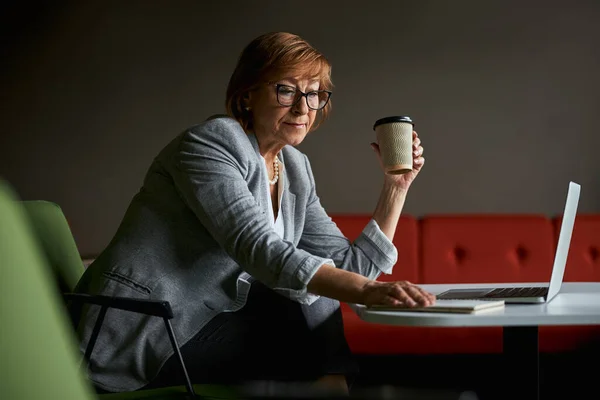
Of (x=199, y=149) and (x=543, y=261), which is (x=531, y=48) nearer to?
(x=543, y=261)

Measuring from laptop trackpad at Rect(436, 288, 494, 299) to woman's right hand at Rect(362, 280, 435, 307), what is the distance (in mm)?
202

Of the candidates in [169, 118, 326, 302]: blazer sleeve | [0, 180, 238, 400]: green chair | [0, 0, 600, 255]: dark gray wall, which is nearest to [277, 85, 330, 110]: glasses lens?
[169, 118, 326, 302]: blazer sleeve

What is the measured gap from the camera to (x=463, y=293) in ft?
4.87

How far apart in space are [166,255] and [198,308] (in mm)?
123

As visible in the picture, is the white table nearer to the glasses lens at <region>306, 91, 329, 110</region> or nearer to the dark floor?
the glasses lens at <region>306, 91, 329, 110</region>

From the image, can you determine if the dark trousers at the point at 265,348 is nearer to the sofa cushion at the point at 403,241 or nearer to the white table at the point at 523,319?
the white table at the point at 523,319

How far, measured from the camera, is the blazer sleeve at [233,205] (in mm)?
1344

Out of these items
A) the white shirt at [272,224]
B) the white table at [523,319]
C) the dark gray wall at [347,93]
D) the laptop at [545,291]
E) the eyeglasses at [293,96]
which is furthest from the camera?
the dark gray wall at [347,93]

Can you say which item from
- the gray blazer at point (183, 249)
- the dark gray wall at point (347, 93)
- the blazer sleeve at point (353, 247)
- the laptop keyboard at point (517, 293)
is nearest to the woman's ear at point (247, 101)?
the gray blazer at point (183, 249)

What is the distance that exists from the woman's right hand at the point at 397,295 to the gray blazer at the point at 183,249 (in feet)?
0.73

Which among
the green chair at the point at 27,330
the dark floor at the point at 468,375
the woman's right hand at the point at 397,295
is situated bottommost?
the dark floor at the point at 468,375

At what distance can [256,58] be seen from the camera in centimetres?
169

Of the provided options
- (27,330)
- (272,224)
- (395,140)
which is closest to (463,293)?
(395,140)

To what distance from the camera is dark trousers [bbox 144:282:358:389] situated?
1506 millimetres
